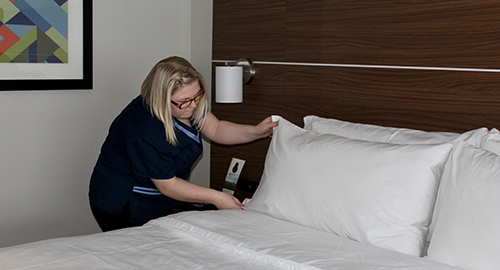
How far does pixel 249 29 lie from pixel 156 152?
101 centimetres

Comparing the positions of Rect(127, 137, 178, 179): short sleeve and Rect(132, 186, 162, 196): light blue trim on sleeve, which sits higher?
Rect(127, 137, 178, 179): short sleeve

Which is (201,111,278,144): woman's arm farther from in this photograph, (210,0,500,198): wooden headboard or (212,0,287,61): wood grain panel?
(212,0,287,61): wood grain panel

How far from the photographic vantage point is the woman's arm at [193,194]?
2254 mm

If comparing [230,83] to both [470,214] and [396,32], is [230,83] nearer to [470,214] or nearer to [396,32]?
[396,32]

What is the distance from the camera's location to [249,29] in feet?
9.45

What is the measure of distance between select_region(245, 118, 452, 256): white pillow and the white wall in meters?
1.40

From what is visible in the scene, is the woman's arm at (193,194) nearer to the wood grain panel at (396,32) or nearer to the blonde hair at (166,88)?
the blonde hair at (166,88)

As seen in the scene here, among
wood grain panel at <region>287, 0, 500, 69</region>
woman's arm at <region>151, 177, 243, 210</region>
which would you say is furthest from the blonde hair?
wood grain panel at <region>287, 0, 500, 69</region>

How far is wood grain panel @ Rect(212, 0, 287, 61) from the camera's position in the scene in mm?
2717

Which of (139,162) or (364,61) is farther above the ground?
(364,61)

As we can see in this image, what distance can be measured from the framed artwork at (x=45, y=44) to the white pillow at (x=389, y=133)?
138cm

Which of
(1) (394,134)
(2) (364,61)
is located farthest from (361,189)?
(2) (364,61)

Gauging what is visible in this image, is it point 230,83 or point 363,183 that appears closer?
point 363,183

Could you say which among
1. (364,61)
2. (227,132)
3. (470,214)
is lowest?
(470,214)
